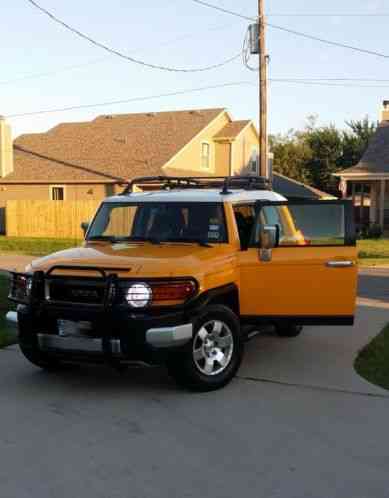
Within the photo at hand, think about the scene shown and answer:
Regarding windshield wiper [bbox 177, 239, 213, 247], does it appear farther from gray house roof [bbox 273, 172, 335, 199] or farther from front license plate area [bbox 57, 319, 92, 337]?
gray house roof [bbox 273, 172, 335, 199]

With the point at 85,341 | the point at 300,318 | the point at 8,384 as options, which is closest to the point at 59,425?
the point at 85,341

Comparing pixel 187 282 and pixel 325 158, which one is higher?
pixel 325 158

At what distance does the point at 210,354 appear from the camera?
19.3 ft

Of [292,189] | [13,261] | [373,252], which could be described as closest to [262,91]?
[373,252]

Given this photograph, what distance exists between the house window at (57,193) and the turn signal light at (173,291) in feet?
87.7

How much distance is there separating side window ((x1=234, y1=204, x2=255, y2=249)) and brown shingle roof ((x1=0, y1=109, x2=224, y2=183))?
21.3m

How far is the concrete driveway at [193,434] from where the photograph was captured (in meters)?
3.96

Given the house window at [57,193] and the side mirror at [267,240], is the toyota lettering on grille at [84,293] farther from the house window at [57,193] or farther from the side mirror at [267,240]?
the house window at [57,193]

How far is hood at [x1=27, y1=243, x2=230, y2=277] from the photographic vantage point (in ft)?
18.1

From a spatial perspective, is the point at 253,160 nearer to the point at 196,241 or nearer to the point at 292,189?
the point at 292,189

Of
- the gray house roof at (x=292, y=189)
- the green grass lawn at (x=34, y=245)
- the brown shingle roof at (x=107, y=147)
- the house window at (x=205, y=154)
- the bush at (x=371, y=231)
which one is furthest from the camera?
the gray house roof at (x=292, y=189)

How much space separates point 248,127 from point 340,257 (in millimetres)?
30662

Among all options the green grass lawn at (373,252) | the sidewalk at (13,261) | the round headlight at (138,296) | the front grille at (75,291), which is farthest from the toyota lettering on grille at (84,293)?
the green grass lawn at (373,252)

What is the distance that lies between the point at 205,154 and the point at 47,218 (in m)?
9.05
